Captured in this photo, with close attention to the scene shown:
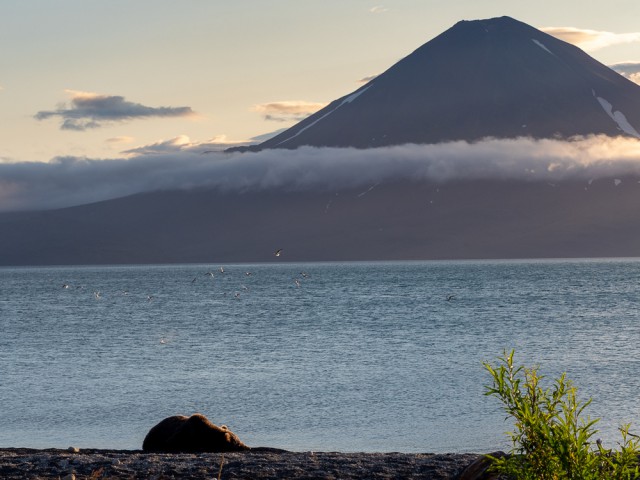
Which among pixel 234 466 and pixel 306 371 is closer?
pixel 234 466

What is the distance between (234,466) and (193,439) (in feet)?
13.7

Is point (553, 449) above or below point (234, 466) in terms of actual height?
above

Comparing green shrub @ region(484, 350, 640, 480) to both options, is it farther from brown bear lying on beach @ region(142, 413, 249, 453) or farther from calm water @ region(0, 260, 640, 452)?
calm water @ region(0, 260, 640, 452)

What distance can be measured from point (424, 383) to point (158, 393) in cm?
1115

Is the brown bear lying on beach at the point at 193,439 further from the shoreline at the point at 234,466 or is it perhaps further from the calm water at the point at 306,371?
the calm water at the point at 306,371

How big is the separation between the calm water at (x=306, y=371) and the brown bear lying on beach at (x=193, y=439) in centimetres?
393

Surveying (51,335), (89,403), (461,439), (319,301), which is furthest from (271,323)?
(461,439)

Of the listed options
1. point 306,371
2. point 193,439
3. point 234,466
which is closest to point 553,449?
point 234,466

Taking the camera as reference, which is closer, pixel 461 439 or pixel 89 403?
pixel 461 439

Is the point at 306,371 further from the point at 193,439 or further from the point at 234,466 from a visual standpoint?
the point at 234,466

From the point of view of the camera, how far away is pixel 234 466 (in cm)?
1998

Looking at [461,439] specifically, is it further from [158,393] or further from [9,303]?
[9,303]

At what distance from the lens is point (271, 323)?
84.4 metres

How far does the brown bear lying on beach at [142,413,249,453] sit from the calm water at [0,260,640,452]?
3934mm
